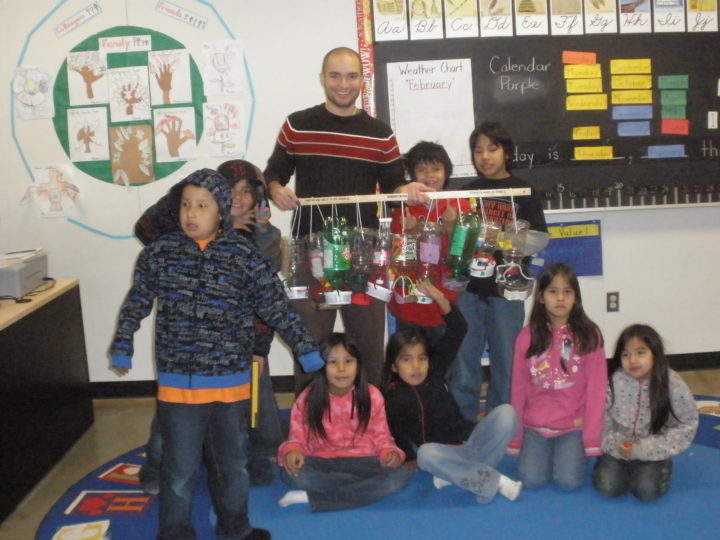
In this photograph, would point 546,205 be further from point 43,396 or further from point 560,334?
point 43,396

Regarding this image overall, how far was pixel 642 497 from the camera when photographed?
2.44 metres

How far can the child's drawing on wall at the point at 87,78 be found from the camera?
3688 mm

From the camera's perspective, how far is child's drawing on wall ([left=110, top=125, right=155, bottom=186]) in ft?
12.2

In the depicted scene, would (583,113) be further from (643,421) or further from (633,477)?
(633,477)

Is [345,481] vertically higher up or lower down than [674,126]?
lower down

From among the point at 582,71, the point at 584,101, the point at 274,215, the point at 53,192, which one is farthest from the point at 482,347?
the point at 53,192

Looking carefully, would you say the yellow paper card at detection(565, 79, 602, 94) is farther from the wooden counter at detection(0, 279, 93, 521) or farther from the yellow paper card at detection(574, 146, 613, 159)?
the wooden counter at detection(0, 279, 93, 521)

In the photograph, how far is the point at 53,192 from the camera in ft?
12.4

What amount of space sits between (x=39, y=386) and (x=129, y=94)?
1575 mm

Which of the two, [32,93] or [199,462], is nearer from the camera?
[199,462]

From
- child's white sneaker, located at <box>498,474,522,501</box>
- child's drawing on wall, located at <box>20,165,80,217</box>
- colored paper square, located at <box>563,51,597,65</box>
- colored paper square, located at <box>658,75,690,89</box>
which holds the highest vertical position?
colored paper square, located at <box>563,51,597,65</box>

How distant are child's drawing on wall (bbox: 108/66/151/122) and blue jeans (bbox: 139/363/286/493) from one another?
170 cm

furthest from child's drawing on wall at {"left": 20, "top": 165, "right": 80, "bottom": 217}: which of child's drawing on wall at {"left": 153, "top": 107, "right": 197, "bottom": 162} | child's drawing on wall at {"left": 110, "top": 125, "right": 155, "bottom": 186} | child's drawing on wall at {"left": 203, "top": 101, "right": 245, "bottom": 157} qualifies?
child's drawing on wall at {"left": 203, "top": 101, "right": 245, "bottom": 157}

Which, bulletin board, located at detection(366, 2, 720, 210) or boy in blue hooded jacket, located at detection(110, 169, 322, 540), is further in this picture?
bulletin board, located at detection(366, 2, 720, 210)
